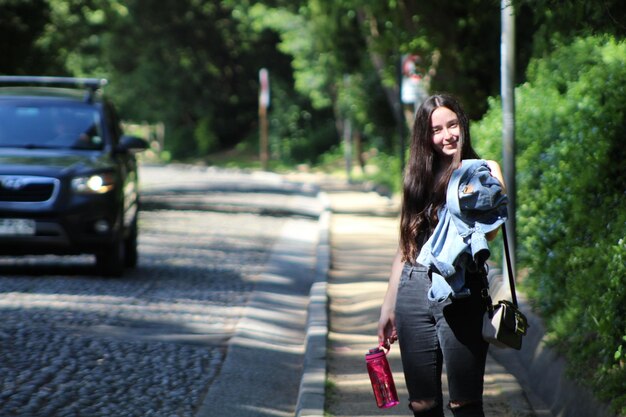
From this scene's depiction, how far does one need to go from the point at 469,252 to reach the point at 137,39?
55.0 metres

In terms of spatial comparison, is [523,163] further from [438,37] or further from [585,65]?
[438,37]

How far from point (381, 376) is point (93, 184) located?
8.00m

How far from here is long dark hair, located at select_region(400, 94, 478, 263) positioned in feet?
16.0

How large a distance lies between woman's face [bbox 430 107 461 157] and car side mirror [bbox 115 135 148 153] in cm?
884

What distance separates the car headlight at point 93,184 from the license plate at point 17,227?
0.56 meters

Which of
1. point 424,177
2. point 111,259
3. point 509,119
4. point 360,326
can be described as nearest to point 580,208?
point 509,119

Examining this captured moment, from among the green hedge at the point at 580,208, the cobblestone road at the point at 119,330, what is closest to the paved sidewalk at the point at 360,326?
the green hedge at the point at 580,208

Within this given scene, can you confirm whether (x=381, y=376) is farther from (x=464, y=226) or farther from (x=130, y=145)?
(x=130, y=145)

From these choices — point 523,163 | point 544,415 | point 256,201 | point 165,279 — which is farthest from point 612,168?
point 256,201

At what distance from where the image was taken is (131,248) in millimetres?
13992

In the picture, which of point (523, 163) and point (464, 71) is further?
point (464, 71)

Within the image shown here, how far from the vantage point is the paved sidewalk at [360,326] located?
7.20 m

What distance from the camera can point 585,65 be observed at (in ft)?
37.1

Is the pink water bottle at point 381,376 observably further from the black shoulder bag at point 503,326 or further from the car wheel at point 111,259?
the car wheel at point 111,259
